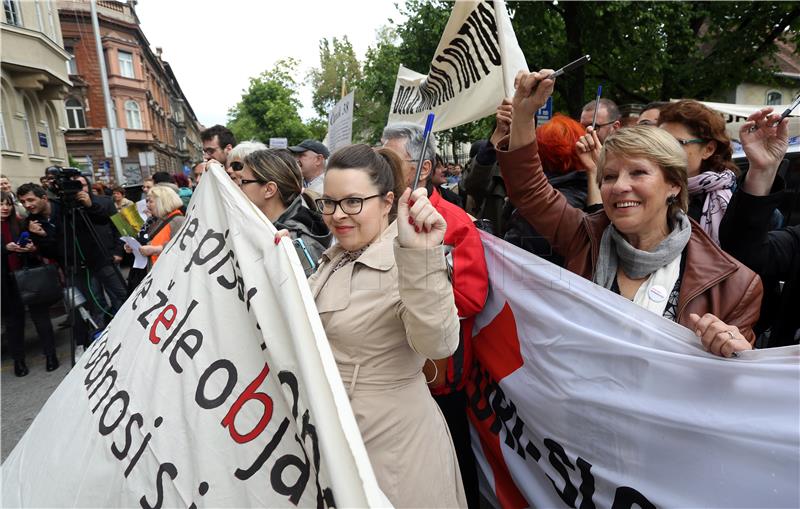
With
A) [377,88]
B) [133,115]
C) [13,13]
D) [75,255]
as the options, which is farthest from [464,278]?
[133,115]

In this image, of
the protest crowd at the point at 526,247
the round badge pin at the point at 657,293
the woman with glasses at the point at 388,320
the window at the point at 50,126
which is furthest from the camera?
the window at the point at 50,126

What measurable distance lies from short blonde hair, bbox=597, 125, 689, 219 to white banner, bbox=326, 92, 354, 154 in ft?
12.3

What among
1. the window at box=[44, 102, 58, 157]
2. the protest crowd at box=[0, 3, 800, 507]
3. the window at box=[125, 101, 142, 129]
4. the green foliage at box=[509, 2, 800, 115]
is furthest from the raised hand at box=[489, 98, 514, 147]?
the window at box=[125, 101, 142, 129]

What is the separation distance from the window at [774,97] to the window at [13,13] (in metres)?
34.5

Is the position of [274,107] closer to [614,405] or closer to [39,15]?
[39,15]

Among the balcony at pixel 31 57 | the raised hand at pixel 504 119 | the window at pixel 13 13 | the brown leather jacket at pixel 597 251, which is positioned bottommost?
the brown leather jacket at pixel 597 251

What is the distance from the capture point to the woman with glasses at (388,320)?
1247 millimetres

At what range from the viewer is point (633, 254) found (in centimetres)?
158

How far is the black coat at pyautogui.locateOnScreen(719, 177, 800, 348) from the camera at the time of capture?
1603 millimetres

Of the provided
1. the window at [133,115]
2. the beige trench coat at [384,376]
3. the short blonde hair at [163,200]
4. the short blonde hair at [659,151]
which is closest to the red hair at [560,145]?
the short blonde hair at [659,151]

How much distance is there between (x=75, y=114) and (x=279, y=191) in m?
40.6

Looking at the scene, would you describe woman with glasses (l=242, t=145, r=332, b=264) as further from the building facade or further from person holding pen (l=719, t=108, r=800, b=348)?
the building facade

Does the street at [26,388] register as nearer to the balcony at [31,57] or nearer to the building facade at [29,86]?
the building facade at [29,86]

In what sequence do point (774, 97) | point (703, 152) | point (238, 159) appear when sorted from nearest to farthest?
point (703, 152) → point (238, 159) → point (774, 97)
